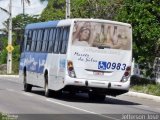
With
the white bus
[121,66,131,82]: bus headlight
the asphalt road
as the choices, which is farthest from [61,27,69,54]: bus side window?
[121,66,131,82]: bus headlight

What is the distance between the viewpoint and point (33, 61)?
2875 centimetres

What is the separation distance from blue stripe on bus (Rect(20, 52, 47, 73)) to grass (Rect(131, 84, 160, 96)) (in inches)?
232

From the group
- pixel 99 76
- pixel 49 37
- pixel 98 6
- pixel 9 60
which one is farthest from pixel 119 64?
pixel 9 60

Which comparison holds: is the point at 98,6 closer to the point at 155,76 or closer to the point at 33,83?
the point at 155,76

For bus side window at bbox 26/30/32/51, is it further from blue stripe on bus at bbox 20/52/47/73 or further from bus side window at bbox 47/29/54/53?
bus side window at bbox 47/29/54/53

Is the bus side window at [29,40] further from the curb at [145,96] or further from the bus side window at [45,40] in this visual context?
the curb at [145,96]

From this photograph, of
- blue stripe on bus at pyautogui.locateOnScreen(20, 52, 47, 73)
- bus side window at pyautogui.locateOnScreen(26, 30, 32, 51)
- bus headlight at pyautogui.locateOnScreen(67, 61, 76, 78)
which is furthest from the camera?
bus side window at pyautogui.locateOnScreen(26, 30, 32, 51)

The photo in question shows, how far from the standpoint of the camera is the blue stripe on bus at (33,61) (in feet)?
89.1

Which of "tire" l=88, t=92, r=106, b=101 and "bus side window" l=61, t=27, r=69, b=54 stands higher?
"bus side window" l=61, t=27, r=69, b=54

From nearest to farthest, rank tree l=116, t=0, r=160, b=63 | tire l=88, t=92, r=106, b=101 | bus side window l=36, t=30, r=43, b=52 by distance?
tire l=88, t=92, r=106, b=101 → bus side window l=36, t=30, r=43, b=52 → tree l=116, t=0, r=160, b=63

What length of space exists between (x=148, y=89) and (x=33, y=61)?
6369 mm

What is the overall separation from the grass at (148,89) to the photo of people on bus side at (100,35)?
668cm

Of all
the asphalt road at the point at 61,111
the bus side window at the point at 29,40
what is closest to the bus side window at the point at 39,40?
the bus side window at the point at 29,40

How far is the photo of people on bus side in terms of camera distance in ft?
77.0
